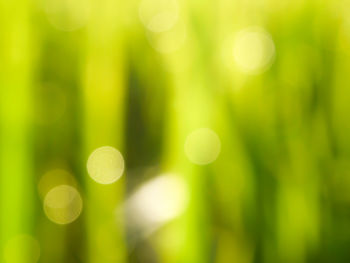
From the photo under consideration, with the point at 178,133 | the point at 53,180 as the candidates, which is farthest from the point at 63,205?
the point at 178,133

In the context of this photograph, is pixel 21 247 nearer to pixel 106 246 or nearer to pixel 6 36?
pixel 106 246

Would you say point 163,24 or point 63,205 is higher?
point 163,24

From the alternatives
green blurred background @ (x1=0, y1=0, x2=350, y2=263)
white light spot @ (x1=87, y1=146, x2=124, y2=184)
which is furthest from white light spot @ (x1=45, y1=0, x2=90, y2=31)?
white light spot @ (x1=87, y1=146, x2=124, y2=184)

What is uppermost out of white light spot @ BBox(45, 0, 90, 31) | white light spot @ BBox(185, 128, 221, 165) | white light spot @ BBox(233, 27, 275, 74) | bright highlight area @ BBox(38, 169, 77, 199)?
white light spot @ BBox(45, 0, 90, 31)

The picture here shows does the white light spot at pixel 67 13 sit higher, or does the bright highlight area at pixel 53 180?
the white light spot at pixel 67 13

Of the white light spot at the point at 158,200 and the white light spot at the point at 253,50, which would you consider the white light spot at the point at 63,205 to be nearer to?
the white light spot at the point at 158,200

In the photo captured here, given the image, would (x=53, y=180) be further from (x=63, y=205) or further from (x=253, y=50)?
(x=253, y=50)

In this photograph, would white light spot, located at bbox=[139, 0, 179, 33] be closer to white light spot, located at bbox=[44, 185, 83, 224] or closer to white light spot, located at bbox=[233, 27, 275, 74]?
white light spot, located at bbox=[233, 27, 275, 74]

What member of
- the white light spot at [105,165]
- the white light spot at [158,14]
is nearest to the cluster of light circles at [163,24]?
the white light spot at [158,14]
